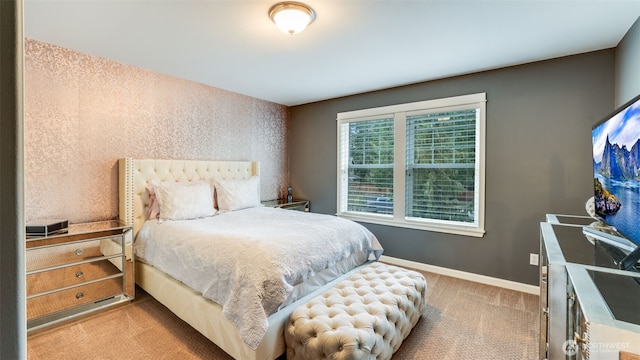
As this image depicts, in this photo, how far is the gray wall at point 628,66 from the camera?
195 centimetres

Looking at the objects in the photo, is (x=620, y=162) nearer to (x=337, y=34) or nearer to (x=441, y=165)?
(x=337, y=34)

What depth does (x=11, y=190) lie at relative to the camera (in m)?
0.43

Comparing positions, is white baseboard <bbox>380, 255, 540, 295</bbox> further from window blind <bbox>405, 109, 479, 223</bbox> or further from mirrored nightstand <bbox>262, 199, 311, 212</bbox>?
mirrored nightstand <bbox>262, 199, 311, 212</bbox>

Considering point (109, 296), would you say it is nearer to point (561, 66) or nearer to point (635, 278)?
point (635, 278)

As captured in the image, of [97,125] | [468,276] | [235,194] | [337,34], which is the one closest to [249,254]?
[235,194]

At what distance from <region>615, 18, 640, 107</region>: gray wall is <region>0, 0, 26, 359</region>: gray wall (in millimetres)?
3058

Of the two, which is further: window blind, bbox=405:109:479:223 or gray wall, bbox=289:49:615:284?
window blind, bbox=405:109:479:223

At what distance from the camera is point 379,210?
396 centimetres

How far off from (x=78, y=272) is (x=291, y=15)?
2.78m

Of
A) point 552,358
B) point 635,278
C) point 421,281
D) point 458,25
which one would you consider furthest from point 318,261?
point 458,25

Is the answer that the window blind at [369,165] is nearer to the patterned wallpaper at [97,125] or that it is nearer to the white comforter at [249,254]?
the white comforter at [249,254]

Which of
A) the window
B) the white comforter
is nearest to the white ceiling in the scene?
the window

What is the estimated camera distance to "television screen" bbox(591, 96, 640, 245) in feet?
3.70

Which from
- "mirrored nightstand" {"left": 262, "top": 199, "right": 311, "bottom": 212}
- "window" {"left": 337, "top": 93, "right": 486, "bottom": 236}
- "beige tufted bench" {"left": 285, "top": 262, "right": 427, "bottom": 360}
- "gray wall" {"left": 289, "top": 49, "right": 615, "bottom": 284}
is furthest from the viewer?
"mirrored nightstand" {"left": 262, "top": 199, "right": 311, "bottom": 212}
